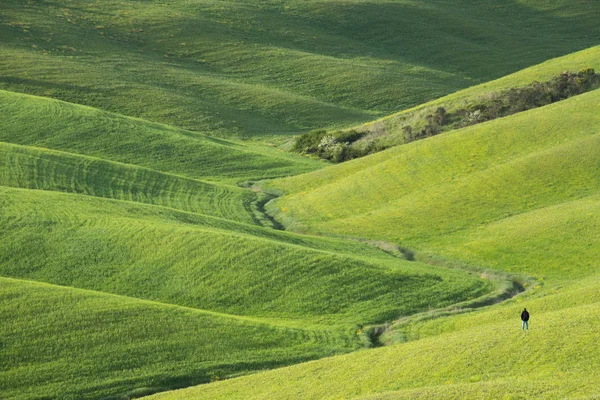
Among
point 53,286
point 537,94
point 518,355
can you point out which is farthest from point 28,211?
point 537,94

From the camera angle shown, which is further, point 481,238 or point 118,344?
point 481,238

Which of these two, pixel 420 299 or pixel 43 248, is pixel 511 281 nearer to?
pixel 420 299

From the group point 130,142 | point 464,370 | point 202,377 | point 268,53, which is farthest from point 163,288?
point 268,53

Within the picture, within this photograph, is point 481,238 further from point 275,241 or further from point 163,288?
point 163,288

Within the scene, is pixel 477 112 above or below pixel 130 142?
above

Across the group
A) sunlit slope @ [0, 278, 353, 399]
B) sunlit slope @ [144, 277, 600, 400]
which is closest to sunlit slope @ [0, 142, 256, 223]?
sunlit slope @ [0, 278, 353, 399]

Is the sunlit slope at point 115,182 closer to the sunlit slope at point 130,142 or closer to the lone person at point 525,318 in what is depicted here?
the sunlit slope at point 130,142
